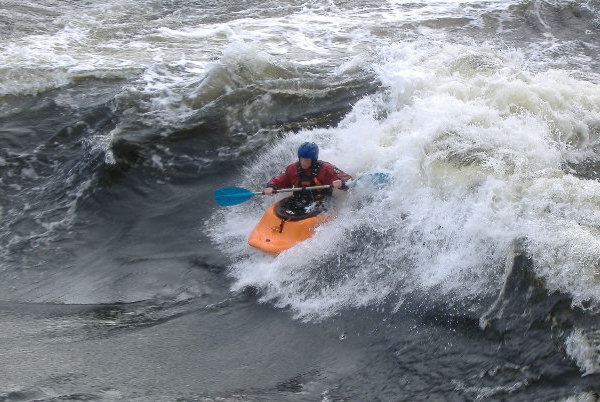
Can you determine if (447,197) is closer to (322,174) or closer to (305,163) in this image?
(322,174)

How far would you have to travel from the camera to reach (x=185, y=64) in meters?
11.4

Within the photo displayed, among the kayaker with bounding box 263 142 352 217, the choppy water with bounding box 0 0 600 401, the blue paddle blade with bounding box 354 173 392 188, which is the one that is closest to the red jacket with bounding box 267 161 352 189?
the kayaker with bounding box 263 142 352 217

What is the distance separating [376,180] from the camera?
7363 millimetres

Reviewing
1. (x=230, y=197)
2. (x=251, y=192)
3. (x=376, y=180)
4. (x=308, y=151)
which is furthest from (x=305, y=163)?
(x=230, y=197)

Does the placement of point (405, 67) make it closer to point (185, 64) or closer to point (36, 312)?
point (185, 64)

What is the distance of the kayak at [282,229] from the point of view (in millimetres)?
6863

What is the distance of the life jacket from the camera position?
7430mm

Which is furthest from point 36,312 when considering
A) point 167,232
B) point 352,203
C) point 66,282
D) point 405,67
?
point 405,67

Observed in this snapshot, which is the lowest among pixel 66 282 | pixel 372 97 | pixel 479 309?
pixel 66 282

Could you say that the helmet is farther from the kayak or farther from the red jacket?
the kayak

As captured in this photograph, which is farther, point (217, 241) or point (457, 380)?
point (217, 241)

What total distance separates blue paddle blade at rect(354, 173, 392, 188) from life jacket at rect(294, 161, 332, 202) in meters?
0.40

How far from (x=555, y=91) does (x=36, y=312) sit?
23.6ft

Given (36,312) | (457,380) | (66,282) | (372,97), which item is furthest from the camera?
(372,97)
